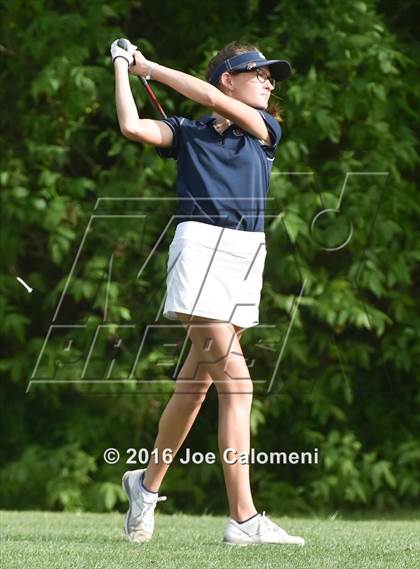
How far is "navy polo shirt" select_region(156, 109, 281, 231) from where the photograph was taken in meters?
3.70

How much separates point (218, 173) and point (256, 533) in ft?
3.61

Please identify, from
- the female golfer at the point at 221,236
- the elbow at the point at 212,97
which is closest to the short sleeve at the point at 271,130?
the female golfer at the point at 221,236

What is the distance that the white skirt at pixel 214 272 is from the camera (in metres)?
3.69

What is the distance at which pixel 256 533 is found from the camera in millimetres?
3742

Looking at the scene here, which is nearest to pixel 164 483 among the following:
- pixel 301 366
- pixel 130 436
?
pixel 130 436

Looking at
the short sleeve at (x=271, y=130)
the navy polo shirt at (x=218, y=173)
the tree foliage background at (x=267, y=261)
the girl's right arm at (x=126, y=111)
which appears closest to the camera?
the girl's right arm at (x=126, y=111)

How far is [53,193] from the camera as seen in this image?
268 inches

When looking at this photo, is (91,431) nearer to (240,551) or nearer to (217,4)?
(217,4)

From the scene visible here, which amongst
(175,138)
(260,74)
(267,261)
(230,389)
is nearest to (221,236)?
(175,138)

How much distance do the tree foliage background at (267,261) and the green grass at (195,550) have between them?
2.11m

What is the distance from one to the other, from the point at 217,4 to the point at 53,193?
154 centimetres

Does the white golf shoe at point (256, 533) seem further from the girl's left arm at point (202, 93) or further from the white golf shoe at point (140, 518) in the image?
the girl's left arm at point (202, 93)

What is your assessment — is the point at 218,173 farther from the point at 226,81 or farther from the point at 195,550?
the point at 195,550

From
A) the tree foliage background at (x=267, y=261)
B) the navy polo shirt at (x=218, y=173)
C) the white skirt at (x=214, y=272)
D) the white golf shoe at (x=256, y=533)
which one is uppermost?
the navy polo shirt at (x=218, y=173)
